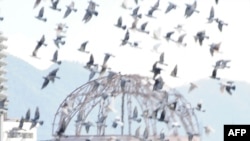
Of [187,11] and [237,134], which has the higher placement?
[187,11]

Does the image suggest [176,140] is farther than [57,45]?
Yes

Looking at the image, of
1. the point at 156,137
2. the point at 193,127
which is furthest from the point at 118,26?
the point at 193,127

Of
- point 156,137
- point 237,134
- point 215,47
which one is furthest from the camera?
point 156,137

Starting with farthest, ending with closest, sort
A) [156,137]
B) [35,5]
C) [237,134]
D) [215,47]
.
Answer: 1. [156,137]
2. [215,47]
3. [35,5]
4. [237,134]

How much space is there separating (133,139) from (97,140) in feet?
20.7

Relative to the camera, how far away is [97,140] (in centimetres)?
14738

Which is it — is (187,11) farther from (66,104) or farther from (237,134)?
(66,104)

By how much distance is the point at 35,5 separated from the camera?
190 ft

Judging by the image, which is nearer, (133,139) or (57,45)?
(57,45)

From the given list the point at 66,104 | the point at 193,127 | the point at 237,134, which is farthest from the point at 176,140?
the point at 237,134

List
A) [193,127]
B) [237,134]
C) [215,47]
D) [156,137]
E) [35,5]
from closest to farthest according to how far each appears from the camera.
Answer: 1. [237,134]
2. [35,5]
3. [215,47]
4. [156,137]
5. [193,127]

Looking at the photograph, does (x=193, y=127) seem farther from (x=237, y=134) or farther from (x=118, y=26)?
(x=237, y=134)

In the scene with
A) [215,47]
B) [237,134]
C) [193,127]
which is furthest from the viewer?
[193,127]

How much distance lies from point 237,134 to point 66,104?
93961 mm
